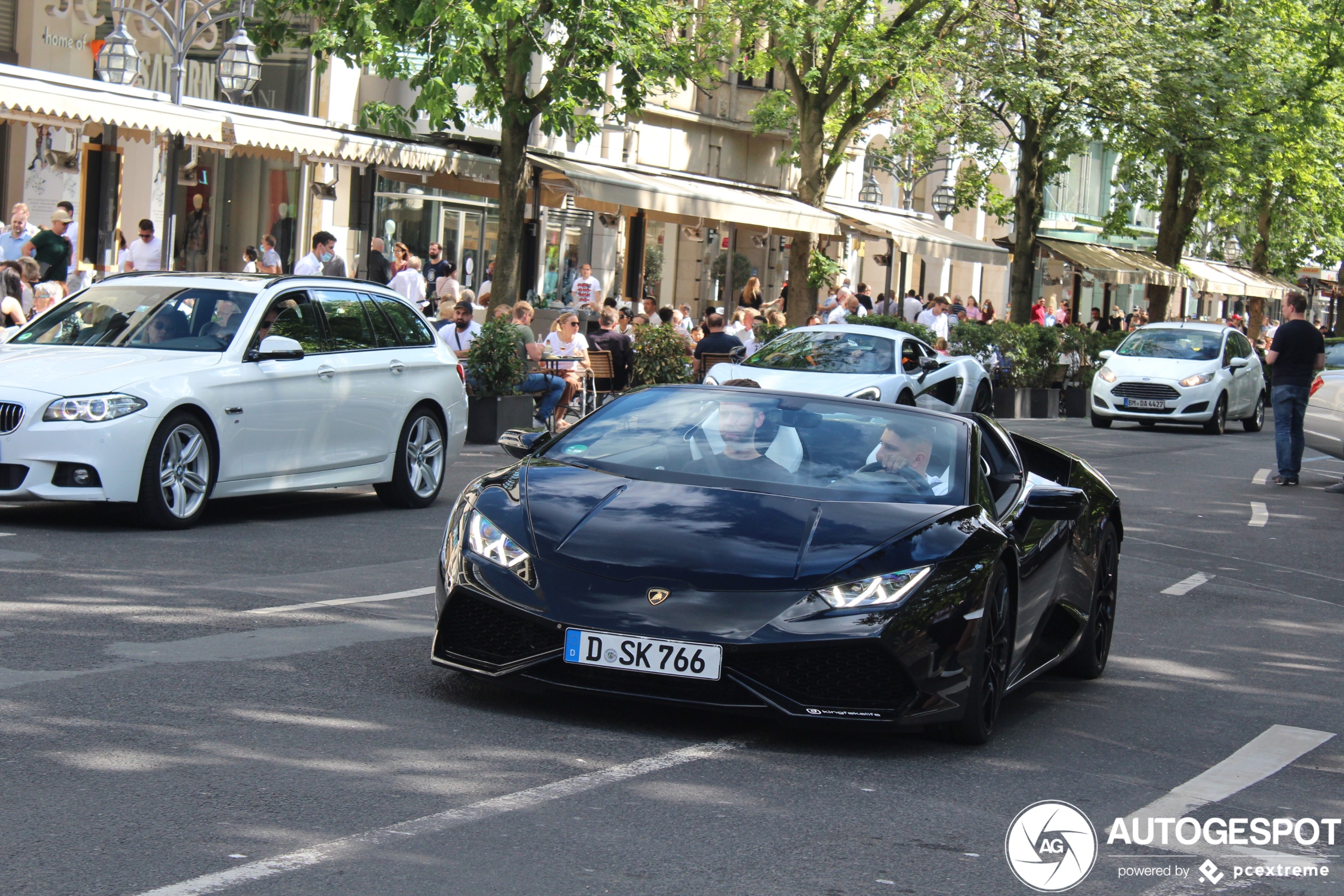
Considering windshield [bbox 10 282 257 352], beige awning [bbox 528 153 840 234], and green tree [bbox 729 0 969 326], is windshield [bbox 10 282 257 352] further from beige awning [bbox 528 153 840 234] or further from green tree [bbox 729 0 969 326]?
green tree [bbox 729 0 969 326]

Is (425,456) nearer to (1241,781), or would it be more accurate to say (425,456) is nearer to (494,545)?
(494,545)

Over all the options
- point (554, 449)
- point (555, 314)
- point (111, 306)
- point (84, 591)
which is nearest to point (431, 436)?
point (111, 306)

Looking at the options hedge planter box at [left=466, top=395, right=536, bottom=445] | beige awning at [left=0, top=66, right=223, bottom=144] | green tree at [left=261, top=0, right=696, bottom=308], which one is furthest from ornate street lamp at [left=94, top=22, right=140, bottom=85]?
hedge planter box at [left=466, top=395, right=536, bottom=445]

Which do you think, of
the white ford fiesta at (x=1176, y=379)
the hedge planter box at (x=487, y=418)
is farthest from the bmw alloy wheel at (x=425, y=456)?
the white ford fiesta at (x=1176, y=379)

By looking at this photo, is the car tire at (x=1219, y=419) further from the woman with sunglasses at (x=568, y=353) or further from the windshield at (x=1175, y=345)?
the woman with sunglasses at (x=568, y=353)

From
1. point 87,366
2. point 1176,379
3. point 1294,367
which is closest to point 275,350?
point 87,366

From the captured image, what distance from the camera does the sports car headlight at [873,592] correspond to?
5.93m

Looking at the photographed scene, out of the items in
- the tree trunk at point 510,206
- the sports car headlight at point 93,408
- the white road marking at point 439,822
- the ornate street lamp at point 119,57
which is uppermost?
the ornate street lamp at point 119,57

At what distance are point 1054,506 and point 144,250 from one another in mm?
16163

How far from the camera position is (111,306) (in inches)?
459

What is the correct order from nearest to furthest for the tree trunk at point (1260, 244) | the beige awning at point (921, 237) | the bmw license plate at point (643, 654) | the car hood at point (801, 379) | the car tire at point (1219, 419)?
the bmw license plate at point (643, 654)
the car hood at point (801, 379)
the car tire at point (1219, 419)
the beige awning at point (921, 237)
the tree trunk at point (1260, 244)

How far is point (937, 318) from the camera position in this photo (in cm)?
3070

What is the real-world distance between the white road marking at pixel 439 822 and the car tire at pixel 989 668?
0.82m

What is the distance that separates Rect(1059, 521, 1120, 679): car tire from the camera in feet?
26.2
